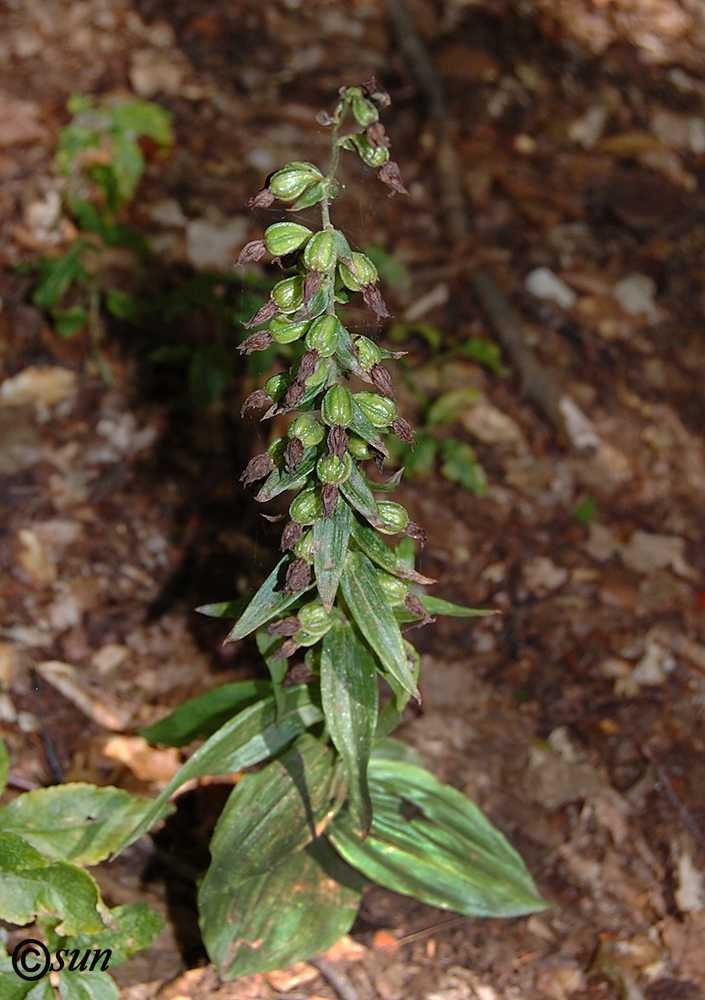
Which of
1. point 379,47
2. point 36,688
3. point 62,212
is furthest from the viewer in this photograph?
point 379,47

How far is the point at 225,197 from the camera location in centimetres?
497

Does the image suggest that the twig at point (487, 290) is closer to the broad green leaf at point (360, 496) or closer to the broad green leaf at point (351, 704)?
the broad green leaf at point (351, 704)

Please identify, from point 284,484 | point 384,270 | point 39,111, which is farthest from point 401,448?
point 39,111

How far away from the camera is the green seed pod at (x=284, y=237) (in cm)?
195

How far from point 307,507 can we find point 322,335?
0.43 metres

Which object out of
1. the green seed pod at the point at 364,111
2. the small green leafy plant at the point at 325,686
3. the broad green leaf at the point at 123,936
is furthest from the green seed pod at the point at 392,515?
the broad green leaf at the point at 123,936

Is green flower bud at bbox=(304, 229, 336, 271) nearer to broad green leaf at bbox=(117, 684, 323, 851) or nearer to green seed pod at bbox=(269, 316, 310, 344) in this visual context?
green seed pod at bbox=(269, 316, 310, 344)

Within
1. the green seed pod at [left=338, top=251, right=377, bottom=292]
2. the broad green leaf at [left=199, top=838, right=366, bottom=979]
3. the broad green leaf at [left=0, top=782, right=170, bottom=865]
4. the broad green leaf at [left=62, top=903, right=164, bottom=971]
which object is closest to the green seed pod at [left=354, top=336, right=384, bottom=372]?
the green seed pod at [left=338, top=251, right=377, bottom=292]

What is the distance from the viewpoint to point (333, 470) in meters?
2.06

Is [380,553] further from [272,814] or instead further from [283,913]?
[283,913]

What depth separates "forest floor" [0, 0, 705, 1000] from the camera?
117 inches

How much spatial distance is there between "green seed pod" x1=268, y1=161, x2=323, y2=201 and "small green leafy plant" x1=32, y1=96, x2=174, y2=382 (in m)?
2.61

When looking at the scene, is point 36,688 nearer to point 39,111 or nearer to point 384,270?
point 384,270

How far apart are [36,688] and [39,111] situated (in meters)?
3.45
